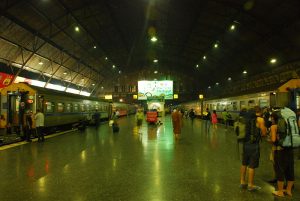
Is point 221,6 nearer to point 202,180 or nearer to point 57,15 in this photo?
point 57,15

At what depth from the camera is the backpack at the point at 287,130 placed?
18.2 ft

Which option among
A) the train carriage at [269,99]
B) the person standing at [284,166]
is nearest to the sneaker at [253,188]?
the person standing at [284,166]

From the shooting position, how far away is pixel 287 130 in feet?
18.4

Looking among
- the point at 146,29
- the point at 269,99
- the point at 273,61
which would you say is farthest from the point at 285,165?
→ the point at 273,61

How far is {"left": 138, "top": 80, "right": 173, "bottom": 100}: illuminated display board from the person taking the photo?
4406cm

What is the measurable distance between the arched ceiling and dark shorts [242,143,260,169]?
7924mm

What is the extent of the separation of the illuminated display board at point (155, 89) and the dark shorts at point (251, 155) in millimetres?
37960

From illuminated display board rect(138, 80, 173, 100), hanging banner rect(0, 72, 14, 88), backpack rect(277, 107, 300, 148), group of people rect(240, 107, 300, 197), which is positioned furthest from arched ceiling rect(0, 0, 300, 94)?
backpack rect(277, 107, 300, 148)

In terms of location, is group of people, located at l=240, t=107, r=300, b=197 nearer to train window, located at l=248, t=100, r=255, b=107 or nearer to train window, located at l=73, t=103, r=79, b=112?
train window, located at l=248, t=100, r=255, b=107

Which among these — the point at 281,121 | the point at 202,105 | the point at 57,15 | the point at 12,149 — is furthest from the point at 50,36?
the point at 281,121

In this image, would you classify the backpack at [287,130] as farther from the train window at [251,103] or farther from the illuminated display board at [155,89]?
the illuminated display board at [155,89]

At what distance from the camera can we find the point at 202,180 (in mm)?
6789

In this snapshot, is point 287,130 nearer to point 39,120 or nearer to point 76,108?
point 39,120

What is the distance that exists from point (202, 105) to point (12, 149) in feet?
109
